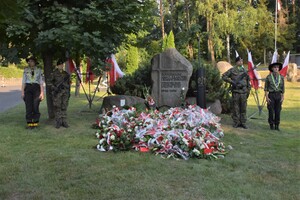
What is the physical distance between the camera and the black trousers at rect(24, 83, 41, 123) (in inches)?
357

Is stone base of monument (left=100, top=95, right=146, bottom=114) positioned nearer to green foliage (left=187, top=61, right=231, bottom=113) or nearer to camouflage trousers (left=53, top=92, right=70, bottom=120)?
green foliage (left=187, top=61, right=231, bottom=113)

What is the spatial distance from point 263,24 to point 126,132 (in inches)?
1877

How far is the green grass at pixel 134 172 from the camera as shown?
186 inches

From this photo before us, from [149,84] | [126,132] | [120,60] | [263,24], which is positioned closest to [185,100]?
[149,84]

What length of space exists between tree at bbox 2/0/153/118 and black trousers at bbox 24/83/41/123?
969 mm

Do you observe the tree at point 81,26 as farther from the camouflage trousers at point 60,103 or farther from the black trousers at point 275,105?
the black trousers at point 275,105

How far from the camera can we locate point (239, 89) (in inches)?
388

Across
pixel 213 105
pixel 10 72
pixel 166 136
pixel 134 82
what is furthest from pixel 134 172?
pixel 10 72

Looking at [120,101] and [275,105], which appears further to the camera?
[120,101]

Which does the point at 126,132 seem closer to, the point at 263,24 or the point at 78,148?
the point at 78,148

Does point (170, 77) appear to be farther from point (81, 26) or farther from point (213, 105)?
point (81, 26)

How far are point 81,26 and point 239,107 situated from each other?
4.60 meters

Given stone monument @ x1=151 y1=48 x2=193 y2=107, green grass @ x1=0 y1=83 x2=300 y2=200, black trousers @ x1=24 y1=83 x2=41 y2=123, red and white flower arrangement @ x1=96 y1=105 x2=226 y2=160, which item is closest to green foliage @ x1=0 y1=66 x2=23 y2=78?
stone monument @ x1=151 y1=48 x2=193 y2=107

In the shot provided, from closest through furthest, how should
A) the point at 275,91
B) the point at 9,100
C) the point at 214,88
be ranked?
the point at 275,91
the point at 214,88
the point at 9,100
